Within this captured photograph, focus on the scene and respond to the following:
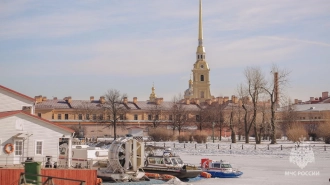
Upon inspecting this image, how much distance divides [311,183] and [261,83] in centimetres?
4806

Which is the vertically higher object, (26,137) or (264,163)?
(26,137)

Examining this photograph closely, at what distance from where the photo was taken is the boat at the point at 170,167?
145 ft

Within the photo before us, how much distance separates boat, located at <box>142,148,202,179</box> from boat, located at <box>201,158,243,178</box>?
231 cm

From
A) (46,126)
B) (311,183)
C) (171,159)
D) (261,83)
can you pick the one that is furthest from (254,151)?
(46,126)

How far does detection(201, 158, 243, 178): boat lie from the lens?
151 ft

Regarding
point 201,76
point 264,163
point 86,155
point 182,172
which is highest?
point 201,76

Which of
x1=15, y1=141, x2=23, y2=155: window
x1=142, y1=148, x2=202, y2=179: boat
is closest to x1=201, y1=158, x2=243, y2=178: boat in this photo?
x1=142, y1=148, x2=202, y2=179: boat

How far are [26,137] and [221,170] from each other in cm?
1650

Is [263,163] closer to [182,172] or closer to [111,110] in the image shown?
[182,172]

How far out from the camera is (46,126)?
128 ft

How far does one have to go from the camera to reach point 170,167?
4578 centimetres

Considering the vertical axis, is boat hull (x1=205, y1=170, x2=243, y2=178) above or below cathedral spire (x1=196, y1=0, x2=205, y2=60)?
below

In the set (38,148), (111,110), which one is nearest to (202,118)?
(111,110)

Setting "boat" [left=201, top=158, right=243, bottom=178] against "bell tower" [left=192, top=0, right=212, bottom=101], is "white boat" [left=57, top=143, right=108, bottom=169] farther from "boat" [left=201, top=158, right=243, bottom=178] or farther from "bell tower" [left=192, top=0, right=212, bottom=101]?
"bell tower" [left=192, top=0, right=212, bottom=101]
